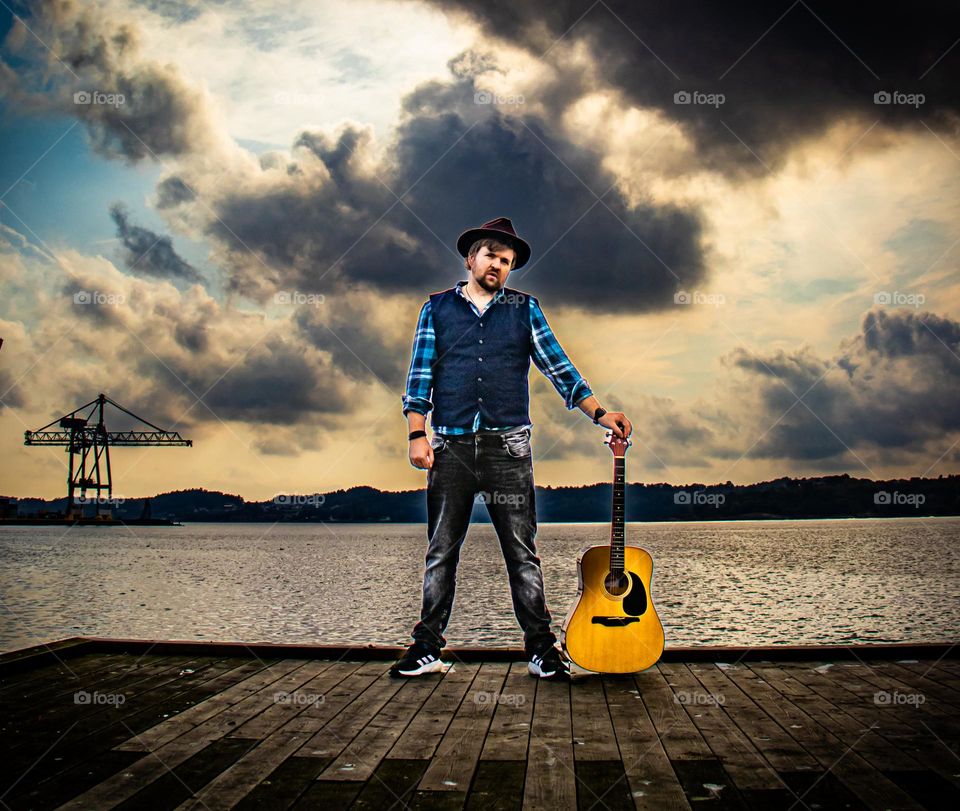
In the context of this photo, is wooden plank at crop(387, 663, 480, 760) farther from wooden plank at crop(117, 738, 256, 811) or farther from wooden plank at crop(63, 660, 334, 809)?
wooden plank at crop(63, 660, 334, 809)

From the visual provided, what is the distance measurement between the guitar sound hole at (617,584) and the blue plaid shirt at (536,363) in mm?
1074

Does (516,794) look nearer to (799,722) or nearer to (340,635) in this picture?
(799,722)

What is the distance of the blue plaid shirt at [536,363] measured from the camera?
17.9 feet

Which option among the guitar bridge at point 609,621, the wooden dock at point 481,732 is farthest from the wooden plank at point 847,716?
the guitar bridge at point 609,621

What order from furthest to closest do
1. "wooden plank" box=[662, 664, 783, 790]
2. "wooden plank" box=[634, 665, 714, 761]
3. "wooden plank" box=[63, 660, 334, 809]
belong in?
"wooden plank" box=[634, 665, 714, 761] < "wooden plank" box=[662, 664, 783, 790] < "wooden plank" box=[63, 660, 334, 809]

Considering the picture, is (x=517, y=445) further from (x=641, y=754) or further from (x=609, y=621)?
(x=641, y=754)

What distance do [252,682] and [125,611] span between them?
22.3m

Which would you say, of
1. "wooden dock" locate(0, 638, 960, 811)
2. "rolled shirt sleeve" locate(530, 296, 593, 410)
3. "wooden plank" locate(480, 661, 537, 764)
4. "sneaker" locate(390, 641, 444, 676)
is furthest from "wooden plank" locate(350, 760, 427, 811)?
"rolled shirt sleeve" locate(530, 296, 593, 410)

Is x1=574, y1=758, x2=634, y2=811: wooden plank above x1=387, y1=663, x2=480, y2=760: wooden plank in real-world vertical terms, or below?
above

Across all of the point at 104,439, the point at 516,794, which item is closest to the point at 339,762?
the point at 516,794

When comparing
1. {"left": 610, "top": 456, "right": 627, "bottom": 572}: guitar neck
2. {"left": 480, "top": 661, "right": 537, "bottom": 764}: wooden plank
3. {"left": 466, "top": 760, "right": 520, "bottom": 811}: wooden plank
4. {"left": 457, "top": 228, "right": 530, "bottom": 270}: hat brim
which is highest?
{"left": 457, "top": 228, "right": 530, "bottom": 270}: hat brim

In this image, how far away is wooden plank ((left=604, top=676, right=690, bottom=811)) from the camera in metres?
2.99

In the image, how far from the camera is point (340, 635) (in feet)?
55.3

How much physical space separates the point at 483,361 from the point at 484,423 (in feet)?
1.29
